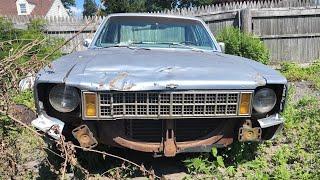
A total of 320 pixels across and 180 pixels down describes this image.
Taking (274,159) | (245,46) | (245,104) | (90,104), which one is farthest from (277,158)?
(245,46)

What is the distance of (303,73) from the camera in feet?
30.9

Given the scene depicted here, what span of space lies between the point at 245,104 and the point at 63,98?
146cm

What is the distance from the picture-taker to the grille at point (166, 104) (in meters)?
3.24

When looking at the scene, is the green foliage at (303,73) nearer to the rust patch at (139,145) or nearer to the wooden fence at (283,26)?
the wooden fence at (283,26)

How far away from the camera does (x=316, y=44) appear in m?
11.8

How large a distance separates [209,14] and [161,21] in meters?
7.44

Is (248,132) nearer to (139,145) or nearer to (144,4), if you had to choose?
(139,145)

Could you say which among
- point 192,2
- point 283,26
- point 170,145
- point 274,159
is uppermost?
point 192,2

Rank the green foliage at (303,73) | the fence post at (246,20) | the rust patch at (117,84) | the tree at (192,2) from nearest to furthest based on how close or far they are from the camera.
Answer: the rust patch at (117,84) < the green foliage at (303,73) < the fence post at (246,20) < the tree at (192,2)

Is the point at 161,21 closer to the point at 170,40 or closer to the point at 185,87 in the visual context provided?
the point at 170,40

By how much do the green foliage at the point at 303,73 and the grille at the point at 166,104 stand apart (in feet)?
16.7

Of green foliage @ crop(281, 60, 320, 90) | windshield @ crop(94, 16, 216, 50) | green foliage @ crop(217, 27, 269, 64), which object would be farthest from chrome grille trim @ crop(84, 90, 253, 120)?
green foliage @ crop(217, 27, 269, 64)

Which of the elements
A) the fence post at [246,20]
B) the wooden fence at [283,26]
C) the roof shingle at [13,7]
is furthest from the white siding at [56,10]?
the fence post at [246,20]

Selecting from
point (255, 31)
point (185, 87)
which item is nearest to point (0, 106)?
point (185, 87)
